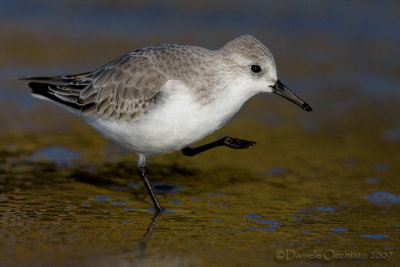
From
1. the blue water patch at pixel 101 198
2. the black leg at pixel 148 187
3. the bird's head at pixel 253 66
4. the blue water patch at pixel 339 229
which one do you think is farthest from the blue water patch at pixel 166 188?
the blue water patch at pixel 339 229

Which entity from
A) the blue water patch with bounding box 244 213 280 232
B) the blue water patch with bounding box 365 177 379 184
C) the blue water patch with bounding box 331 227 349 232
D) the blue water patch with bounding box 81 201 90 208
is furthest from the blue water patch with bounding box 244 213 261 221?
the blue water patch with bounding box 365 177 379 184

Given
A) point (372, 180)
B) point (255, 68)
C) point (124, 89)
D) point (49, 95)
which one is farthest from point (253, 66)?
point (49, 95)

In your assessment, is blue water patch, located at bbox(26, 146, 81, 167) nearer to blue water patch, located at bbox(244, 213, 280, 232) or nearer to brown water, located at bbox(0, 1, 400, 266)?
brown water, located at bbox(0, 1, 400, 266)

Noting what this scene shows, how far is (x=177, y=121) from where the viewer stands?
6.04m

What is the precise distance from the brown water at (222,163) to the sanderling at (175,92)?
67 cm

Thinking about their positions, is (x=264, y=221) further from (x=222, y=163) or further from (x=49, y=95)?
(x=49, y=95)

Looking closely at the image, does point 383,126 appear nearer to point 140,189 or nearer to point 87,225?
point 140,189

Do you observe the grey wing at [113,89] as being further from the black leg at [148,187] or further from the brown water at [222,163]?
the brown water at [222,163]

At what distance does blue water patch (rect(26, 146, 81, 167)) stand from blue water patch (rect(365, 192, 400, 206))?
3.39 metres

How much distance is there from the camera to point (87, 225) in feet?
19.3

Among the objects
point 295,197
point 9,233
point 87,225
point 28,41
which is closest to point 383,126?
point 295,197

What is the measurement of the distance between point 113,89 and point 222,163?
75.4 inches

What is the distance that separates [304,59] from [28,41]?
499cm

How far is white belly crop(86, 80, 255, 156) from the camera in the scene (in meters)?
6.02
